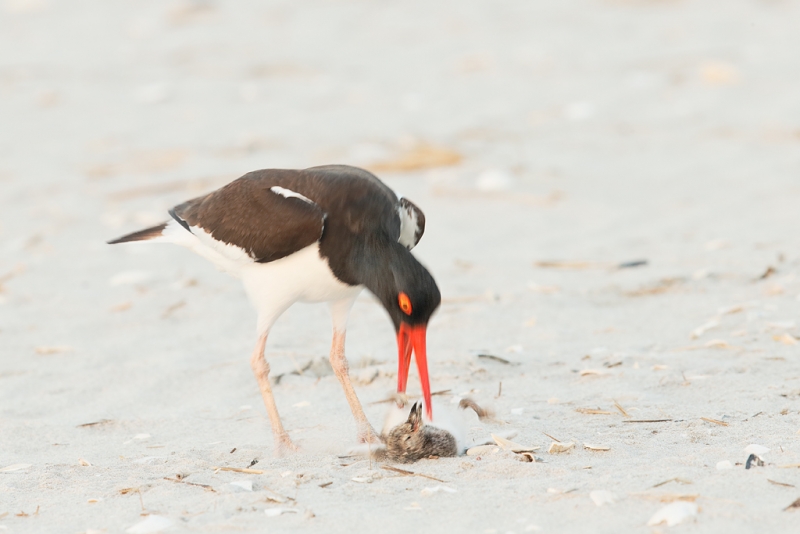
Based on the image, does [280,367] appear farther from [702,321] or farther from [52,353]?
[702,321]

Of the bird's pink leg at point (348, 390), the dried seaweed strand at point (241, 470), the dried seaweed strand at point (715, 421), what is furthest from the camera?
the bird's pink leg at point (348, 390)

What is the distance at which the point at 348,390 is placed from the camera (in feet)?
17.7

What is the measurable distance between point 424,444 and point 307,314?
3.11 m

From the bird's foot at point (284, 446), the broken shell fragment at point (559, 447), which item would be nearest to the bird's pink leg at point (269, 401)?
the bird's foot at point (284, 446)

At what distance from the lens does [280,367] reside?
20.4 feet

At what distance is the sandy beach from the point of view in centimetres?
404

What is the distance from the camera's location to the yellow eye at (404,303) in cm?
465

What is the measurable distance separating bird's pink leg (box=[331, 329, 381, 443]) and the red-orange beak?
303mm

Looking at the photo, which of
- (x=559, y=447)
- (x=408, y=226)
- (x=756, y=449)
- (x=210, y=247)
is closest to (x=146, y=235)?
(x=210, y=247)

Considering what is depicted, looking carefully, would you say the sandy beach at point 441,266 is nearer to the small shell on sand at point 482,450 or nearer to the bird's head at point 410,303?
the small shell on sand at point 482,450

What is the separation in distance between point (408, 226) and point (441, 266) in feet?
8.58

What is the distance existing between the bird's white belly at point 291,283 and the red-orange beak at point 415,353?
53 cm

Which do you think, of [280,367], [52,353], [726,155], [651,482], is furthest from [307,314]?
[726,155]

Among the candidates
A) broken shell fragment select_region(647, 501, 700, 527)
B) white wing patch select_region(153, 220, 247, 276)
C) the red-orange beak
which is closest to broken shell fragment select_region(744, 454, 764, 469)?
broken shell fragment select_region(647, 501, 700, 527)
